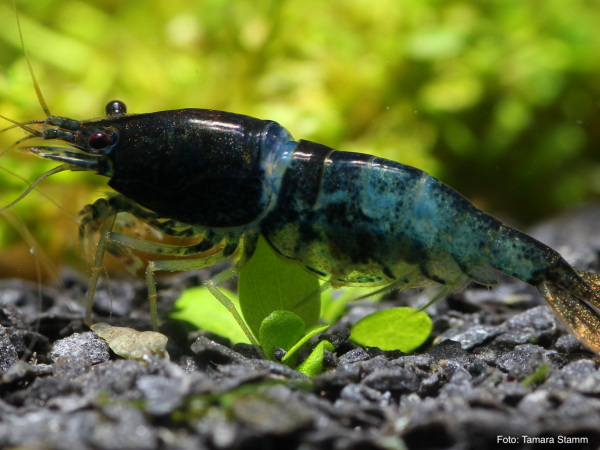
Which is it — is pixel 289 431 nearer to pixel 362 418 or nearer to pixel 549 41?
pixel 362 418

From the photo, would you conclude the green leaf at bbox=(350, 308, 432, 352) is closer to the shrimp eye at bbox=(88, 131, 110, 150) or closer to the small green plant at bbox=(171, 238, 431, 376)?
the small green plant at bbox=(171, 238, 431, 376)

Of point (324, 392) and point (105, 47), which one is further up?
point (105, 47)

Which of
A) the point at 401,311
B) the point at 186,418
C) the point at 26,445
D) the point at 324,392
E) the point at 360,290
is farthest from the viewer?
the point at 360,290

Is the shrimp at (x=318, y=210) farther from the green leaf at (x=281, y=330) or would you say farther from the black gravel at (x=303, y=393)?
the black gravel at (x=303, y=393)

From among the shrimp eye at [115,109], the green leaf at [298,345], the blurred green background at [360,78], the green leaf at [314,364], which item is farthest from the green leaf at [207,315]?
the blurred green background at [360,78]

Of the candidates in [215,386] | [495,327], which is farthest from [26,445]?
[495,327]

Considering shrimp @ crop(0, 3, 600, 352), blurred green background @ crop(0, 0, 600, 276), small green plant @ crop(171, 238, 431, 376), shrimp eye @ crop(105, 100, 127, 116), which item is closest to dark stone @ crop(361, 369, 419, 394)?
small green plant @ crop(171, 238, 431, 376)

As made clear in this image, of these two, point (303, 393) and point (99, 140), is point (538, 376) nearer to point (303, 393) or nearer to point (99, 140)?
point (303, 393)
